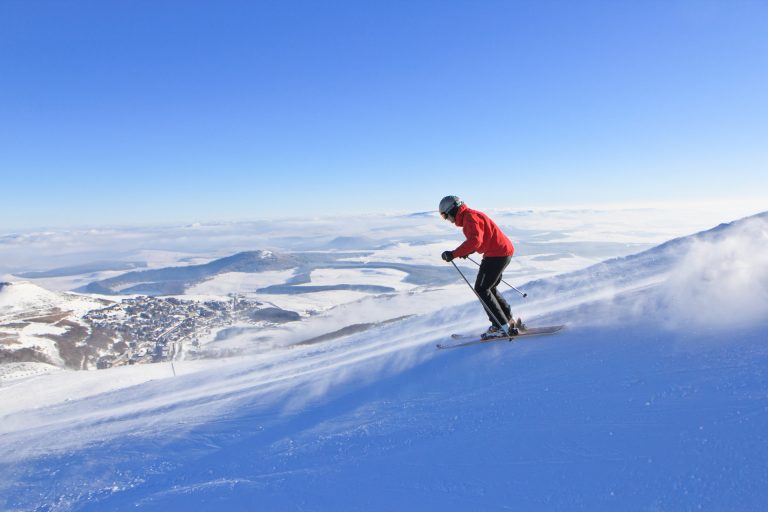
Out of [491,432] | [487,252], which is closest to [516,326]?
[487,252]

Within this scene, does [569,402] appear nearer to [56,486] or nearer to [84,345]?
[56,486]

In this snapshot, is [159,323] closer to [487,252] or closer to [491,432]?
[487,252]

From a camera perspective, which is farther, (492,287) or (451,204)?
(492,287)

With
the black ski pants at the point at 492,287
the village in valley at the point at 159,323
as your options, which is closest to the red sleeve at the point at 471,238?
the black ski pants at the point at 492,287

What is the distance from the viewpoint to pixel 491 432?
419 centimetres

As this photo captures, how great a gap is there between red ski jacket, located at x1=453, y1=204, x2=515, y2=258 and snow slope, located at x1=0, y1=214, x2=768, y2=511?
5.07ft

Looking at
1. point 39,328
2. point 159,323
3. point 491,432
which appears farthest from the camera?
point 159,323

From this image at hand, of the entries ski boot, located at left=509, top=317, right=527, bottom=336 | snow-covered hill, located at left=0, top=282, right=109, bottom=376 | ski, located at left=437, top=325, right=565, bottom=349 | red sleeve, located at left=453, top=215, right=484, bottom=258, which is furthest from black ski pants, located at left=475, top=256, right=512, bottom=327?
snow-covered hill, located at left=0, top=282, right=109, bottom=376

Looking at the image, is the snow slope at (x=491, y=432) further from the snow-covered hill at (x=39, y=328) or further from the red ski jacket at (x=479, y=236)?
the snow-covered hill at (x=39, y=328)

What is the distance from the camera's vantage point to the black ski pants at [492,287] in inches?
292

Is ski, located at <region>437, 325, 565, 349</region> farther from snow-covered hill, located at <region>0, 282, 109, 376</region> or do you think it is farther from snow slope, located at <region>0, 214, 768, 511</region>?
snow-covered hill, located at <region>0, 282, 109, 376</region>

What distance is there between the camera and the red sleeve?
679cm

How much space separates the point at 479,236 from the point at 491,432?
338 centimetres

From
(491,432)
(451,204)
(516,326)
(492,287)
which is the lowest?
(491,432)
